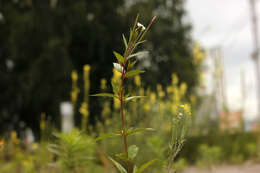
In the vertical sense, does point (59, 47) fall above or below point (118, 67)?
above

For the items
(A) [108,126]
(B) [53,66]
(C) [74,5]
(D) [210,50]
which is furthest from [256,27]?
(A) [108,126]

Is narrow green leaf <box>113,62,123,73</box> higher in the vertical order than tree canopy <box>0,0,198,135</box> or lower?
lower

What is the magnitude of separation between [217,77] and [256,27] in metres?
5.36

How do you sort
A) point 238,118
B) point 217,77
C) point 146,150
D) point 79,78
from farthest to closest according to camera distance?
point 79,78 < point 238,118 < point 217,77 < point 146,150

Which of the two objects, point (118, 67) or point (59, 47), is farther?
point (59, 47)

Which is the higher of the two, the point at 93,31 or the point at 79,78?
the point at 93,31

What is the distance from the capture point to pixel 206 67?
17.1 ft

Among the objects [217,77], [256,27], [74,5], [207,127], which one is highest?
[74,5]

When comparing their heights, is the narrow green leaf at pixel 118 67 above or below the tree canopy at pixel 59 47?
below

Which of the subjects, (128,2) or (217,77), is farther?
(128,2)

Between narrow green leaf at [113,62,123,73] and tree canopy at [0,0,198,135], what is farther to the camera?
tree canopy at [0,0,198,135]

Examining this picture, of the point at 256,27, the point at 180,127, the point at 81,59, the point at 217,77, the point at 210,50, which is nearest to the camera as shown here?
the point at 180,127

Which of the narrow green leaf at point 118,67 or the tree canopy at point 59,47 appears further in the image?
the tree canopy at point 59,47

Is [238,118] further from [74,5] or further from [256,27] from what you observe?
[74,5]
